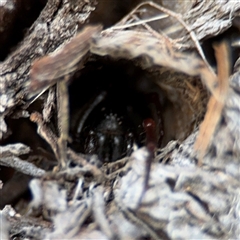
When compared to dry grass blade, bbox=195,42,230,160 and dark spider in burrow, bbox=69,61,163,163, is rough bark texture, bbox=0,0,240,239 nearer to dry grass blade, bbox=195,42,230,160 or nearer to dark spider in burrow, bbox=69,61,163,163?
dry grass blade, bbox=195,42,230,160

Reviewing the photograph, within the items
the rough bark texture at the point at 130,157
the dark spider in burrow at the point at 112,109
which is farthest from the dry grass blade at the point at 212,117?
the dark spider in burrow at the point at 112,109

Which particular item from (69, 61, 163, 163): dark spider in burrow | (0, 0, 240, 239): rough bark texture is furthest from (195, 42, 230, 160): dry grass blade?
(69, 61, 163, 163): dark spider in burrow

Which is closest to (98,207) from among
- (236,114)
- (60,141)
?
(60,141)

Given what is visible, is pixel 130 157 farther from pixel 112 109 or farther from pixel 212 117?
pixel 112 109

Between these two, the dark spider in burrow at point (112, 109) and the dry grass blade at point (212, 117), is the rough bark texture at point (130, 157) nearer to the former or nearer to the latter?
the dry grass blade at point (212, 117)

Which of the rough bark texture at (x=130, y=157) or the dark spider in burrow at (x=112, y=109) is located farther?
the dark spider in burrow at (x=112, y=109)

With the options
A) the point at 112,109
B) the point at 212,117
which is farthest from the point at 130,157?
the point at 112,109
